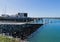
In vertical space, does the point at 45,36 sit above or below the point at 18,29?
below

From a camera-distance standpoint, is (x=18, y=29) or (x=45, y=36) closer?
(x=18, y=29)

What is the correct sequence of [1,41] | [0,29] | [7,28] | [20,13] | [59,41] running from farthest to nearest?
1. [20,13]
2. [7,28]
3. [0,29]
4. [59,41]
5. [1,41]

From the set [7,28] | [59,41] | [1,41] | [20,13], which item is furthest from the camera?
[20,13]

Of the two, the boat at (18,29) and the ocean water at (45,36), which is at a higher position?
the boat at (18,29)

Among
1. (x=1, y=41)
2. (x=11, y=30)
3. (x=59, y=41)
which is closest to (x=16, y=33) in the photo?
(x=11, y=30)

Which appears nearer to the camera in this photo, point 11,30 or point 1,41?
point 1,41

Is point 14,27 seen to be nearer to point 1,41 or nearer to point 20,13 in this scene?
point 1,41

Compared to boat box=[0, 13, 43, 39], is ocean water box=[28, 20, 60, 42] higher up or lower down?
lower down

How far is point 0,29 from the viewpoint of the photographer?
26406mm

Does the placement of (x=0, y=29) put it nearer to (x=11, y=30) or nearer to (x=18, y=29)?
(x=11, y=30)

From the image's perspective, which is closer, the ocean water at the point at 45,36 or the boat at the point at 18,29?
the ocean water at the point at 45,36

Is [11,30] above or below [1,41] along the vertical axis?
below

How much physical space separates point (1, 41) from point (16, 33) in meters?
16.6

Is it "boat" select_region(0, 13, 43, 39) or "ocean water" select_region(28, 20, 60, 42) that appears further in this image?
"boat" select_region(0, 13, 43, 39)
